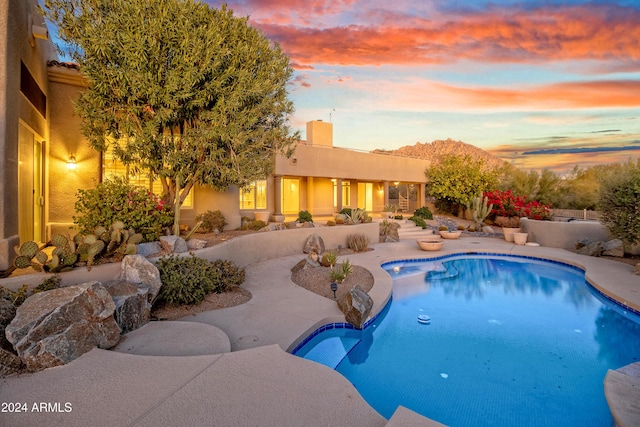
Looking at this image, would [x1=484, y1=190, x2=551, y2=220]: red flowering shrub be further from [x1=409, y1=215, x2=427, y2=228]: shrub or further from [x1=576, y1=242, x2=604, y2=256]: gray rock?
[x1=409, y1=215, x2=427, y2=228]: shrub

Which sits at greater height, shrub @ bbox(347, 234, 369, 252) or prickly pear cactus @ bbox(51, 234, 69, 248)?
prickly pear cactus @ bbox(51, 234, 69, 248)

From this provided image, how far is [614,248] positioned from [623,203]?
8.67 ft

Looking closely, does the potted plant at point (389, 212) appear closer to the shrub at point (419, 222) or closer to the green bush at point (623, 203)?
the shrub at point (419, 222)

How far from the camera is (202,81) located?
856cm

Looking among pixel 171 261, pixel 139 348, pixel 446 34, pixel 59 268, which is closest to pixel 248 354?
pixel 139 348

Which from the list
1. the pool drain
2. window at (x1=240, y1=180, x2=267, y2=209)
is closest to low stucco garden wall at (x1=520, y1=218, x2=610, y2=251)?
the pool drain

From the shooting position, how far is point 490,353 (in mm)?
5527

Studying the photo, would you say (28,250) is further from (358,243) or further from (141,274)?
(358,243)

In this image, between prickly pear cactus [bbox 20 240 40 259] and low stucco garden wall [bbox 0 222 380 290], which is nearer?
prickly pear cactus [bbox 20 240 40 259]

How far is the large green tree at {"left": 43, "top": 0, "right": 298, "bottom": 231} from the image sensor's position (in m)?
7.60

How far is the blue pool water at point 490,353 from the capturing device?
4.13 metres

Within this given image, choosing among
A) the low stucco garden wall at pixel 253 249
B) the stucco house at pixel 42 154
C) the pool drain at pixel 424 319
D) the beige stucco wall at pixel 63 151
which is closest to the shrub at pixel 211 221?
the stucco house at pixel 42 154

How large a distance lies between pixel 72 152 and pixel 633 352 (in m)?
13.9

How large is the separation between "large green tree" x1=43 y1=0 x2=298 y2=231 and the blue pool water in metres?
5.83
